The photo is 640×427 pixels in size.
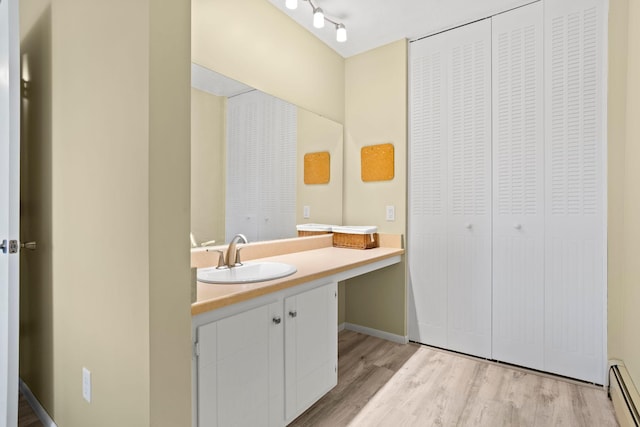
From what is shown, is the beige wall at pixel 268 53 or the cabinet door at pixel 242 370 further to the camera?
the beige wall at pixel 268 53

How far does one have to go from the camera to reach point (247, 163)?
2.09 m

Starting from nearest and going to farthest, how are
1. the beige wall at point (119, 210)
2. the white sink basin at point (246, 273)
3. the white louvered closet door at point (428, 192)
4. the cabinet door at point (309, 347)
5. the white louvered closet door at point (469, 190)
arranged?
the beige wall at point (119, 210)
the white sink basin at point (246, 273)
the cabinet door at point (309, 347)
the white louvered closet door at point (469, 190)
the white louvered closet door at point (428, 192)

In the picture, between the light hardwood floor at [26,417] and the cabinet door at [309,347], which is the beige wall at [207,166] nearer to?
the cabinet door at [309,347]

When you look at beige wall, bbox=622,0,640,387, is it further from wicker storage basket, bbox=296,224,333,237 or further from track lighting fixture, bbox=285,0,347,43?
wicker storage basket, bbox=296,224,333,237

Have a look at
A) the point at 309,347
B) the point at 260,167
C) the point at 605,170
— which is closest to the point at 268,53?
the point at 260,167

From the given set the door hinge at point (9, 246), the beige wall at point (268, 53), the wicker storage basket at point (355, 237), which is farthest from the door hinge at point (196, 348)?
the wicker storage basket at point (355, 237)

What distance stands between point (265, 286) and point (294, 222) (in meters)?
1.17

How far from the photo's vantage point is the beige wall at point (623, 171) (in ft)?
5.46

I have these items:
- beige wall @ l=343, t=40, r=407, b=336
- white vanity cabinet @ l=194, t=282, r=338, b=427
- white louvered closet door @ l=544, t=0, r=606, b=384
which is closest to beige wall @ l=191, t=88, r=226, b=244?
white vanity cabinet @ l=194, t=282, r=338, b=427

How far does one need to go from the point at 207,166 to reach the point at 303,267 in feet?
2.54

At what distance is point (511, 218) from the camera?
7.24 feet

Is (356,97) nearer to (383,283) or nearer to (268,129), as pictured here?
(268,129)

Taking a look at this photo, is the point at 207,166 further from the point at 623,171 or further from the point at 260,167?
the point at 623,171

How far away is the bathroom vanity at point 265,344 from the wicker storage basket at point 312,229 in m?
0.55
